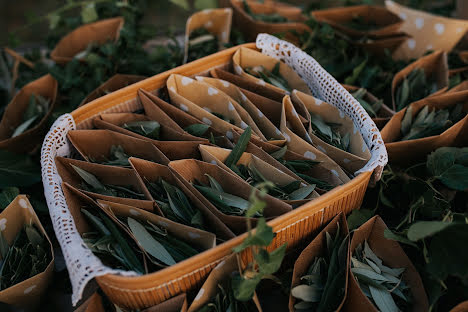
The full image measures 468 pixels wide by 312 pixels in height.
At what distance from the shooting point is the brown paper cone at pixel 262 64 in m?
0.84

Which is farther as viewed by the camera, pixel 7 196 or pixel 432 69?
pixel 432 69

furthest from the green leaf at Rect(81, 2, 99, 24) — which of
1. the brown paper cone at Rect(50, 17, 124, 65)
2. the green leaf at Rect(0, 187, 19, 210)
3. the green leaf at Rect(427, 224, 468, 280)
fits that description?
the green leaf at Rect(427, 224, 468, 280)

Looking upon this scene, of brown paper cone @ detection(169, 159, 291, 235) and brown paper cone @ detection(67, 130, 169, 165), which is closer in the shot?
brown paper cone @ detection(169, 159, 291, 235)

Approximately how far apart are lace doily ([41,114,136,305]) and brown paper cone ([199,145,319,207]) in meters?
0.22

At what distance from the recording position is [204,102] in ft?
2.63

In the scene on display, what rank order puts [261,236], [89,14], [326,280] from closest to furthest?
1. [261,236]
2. [326,280]
3. [89,14]

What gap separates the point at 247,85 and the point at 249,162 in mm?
215

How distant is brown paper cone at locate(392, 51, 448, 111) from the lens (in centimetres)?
92

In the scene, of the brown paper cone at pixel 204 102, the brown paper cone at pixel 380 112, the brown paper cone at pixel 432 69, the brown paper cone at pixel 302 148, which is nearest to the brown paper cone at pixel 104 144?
the brown paper cone at pixel 204 102

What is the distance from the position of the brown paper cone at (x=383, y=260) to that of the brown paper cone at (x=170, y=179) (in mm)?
189

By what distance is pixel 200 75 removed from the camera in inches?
33.5

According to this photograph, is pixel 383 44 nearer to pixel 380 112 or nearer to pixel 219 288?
pixel 380 112

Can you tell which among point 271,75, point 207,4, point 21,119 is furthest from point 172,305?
point 207,4

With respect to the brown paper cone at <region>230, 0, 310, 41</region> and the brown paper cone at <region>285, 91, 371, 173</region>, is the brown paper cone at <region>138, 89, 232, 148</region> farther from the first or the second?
the brown paper cone at <region>230, 0, 310, 41</region>
